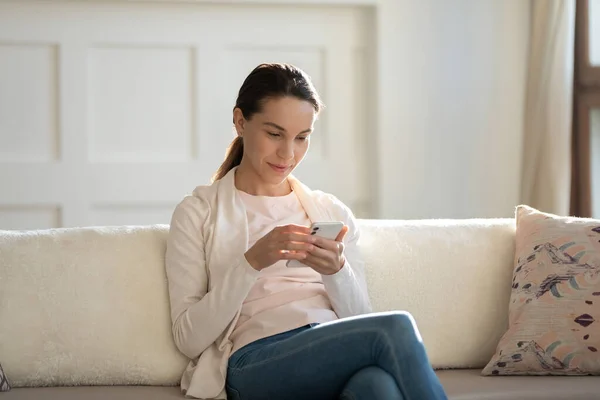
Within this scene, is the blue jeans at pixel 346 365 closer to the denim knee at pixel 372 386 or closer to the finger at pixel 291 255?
the denim knee at pixel 372 386

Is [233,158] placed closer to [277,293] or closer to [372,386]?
[277,293]

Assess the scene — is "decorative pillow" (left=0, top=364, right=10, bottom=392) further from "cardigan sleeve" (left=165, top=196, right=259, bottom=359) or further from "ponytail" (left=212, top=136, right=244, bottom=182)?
"ponytail" (left=212, top=136, right=244, bottom=182)

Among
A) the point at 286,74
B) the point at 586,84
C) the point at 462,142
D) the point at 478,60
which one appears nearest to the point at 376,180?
the point at 462,142

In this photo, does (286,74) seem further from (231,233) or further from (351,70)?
(351,70)

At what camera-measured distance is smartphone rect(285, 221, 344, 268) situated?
6.25 ft

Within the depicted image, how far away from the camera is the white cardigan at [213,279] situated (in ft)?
6.52

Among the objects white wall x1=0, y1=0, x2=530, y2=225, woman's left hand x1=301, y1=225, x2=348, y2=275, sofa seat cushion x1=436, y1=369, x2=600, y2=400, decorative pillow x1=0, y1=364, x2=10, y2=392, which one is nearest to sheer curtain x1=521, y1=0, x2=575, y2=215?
white wall x1=0, y1=0, x2=530, y2=225

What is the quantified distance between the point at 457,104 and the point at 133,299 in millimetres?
2139

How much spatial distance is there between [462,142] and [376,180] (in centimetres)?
40

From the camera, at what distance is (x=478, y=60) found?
154 inches

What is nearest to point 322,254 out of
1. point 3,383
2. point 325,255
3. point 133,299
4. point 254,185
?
point 325,255

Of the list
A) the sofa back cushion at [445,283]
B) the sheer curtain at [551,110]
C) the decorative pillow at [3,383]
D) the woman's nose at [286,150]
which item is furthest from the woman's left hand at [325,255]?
the sheer curtain at [551,110]

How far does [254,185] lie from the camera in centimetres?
225

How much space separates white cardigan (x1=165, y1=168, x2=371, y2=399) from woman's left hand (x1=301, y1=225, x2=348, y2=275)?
0.05 meters
